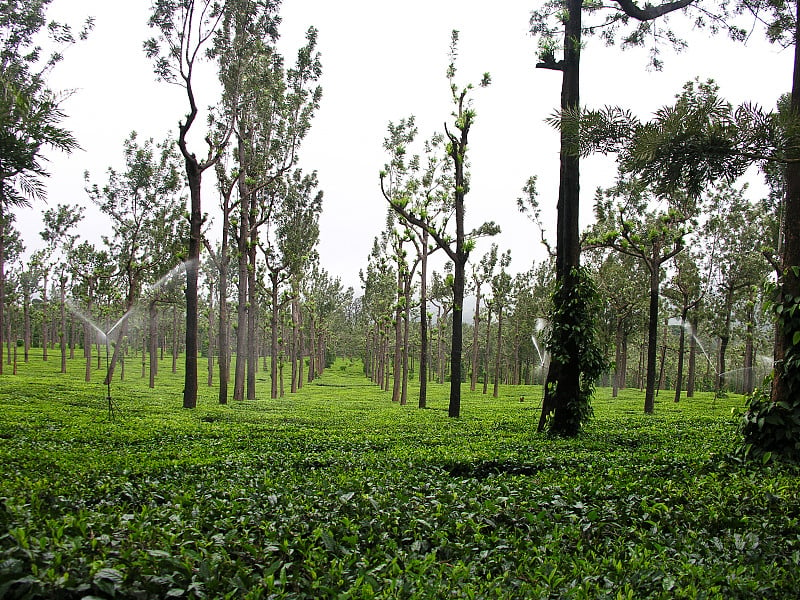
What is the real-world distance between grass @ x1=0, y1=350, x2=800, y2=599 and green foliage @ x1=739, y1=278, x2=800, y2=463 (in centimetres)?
34

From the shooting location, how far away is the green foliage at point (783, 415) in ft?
17.1

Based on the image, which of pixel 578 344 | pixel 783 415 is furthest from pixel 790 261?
pixel 578 344

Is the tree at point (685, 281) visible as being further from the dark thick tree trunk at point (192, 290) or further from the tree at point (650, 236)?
the dark thick tree trunk at point (192, 290)

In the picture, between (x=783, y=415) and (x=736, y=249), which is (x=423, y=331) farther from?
(x=736, y=249)

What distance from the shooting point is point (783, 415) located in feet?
17.4

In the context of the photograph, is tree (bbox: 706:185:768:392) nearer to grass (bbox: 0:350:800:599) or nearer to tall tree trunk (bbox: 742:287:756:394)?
tall tree trunk (bbox: 742:287:756:394)

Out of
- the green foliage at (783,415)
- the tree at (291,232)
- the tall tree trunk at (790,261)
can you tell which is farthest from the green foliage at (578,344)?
the tree at (291,232)

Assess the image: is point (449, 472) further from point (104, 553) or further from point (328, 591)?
point (104, 553)

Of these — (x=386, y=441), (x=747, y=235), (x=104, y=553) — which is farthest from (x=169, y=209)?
(x=747, y=235)

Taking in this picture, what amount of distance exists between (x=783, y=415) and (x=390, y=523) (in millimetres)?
4440

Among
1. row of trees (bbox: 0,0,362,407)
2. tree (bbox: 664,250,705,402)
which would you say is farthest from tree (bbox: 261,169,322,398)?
tree (bbox: 664,250,705,402)

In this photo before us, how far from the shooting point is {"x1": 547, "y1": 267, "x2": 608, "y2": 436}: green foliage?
8211 millimetres

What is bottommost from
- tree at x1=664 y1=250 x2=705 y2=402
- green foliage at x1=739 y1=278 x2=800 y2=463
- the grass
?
the grass

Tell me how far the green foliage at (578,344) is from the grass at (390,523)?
1.74 metres
